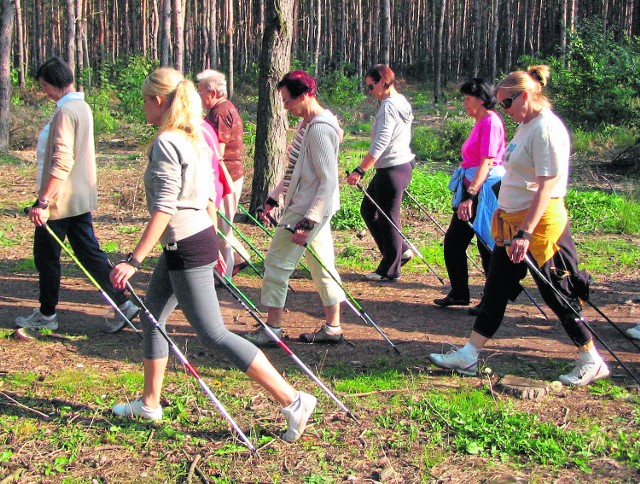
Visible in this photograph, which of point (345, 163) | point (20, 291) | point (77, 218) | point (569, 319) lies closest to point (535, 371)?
point (569, 319)

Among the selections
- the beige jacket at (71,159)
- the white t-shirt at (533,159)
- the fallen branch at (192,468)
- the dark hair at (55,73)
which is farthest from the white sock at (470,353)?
the dark hair at (55,73)

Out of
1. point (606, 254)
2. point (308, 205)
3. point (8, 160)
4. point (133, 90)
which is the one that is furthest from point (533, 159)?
point (133, 90)

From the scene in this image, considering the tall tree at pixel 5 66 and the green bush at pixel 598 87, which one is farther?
the green bush at pixel 598 87

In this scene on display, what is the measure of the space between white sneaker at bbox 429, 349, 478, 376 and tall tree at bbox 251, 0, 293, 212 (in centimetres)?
462

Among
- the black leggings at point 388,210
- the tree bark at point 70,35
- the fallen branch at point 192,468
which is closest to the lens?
the fallen branch at point 192,468

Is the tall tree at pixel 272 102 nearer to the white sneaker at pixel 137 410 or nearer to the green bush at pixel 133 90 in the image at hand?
the white sneaker at pixel 137 410

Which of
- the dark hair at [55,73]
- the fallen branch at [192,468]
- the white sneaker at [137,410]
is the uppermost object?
the dark hair at [55,73]

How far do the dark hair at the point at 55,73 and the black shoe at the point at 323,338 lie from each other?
2.50m

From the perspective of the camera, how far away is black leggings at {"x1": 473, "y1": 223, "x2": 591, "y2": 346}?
14.9ft

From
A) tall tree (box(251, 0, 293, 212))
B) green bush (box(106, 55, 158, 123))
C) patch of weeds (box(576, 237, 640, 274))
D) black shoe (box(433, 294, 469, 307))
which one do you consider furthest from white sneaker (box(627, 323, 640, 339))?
green bush (box(106, 55, 158, 123))

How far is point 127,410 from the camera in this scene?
4.05m

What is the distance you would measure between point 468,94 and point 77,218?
10.4 ft

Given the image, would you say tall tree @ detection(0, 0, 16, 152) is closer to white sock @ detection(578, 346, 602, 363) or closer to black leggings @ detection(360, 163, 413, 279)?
black leggings @ detection(360, 163, 413, 279)

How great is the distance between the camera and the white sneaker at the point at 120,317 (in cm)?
558
